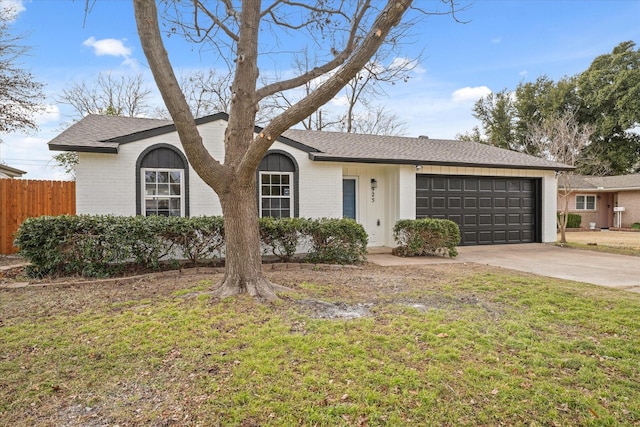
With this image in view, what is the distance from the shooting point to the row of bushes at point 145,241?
22.7 feet

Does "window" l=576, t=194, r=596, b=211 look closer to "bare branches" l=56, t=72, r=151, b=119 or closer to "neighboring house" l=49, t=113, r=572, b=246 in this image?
"neighboring house" l=49, t=113, r=572, b=246

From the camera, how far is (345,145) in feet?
38.9

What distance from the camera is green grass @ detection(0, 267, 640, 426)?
263cm

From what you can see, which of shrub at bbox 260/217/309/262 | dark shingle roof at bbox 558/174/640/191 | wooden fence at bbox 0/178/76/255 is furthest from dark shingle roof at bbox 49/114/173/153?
dark shingle roof at bbox 558/174/640/191

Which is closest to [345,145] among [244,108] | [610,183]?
[244,108]

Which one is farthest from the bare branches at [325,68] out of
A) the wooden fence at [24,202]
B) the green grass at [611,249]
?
the green grass at [611,249]

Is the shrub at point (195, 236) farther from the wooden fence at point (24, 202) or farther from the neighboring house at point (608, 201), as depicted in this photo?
the neighboring house at point (608, 201)

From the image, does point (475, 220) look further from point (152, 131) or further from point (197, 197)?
point (152, 131)

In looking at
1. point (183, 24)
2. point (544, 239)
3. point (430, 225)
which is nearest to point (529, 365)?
point (430, 225)

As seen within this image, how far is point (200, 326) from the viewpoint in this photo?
4.27 m

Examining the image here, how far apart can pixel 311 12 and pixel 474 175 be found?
7442mm

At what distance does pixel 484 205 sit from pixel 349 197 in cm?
469

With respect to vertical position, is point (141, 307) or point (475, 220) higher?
point (475, 220)

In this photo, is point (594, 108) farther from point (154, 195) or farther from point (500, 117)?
point (154, 195)
